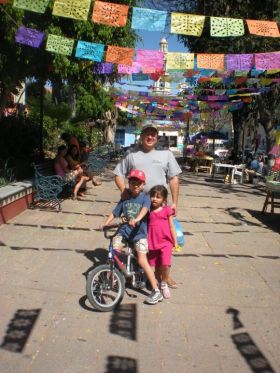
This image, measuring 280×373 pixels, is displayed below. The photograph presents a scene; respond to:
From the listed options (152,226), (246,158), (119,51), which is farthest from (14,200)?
(246,158)

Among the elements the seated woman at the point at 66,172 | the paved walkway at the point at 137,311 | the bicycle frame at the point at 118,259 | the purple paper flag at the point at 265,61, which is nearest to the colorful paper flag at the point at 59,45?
the seated woman at the point at 66,172

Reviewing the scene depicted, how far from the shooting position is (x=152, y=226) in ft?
16.1

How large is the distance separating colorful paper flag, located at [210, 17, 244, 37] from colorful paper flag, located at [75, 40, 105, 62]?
6.93 ft

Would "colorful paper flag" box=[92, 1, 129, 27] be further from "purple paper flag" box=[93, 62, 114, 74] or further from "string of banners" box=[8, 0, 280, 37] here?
"purple paper flag" box=[93, 62, 114, 74]

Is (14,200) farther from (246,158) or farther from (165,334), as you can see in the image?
(246,158)

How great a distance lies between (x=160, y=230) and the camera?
4.89 m

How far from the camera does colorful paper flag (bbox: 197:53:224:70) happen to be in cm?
1021

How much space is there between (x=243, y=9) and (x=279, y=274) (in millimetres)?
11840

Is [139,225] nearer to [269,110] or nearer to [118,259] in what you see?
[118,259]

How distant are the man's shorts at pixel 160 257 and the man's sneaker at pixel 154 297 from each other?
0.30m

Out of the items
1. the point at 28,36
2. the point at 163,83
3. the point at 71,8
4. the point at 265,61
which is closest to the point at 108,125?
the point at 163,83

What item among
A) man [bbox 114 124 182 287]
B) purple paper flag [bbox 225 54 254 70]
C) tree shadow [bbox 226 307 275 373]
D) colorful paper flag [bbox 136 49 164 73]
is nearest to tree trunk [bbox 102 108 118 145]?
colorful paper flag [bbox 136 49 164 73]

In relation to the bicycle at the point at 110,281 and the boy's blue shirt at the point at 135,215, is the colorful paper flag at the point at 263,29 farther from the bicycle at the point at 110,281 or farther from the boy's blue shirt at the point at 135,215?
the bicycle at the point at 110,281

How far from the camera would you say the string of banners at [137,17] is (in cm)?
811
